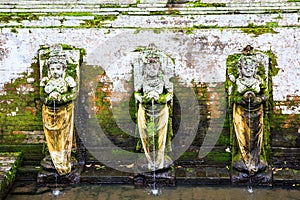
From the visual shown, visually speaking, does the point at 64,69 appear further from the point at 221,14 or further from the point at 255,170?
the point at 255,170

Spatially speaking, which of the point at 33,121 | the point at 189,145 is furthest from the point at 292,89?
the point at 33,121

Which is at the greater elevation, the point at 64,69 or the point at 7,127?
the point at 64,69

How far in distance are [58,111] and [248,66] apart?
2.92 meters

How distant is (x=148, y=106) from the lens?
24.0 feet

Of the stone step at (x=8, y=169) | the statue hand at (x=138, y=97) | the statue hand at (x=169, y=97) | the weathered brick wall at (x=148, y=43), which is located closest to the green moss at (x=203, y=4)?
the weathered brick wall at (x=148, y=43)

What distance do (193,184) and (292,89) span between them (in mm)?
2212

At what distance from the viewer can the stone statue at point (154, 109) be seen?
7.33m

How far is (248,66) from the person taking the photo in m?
7.31

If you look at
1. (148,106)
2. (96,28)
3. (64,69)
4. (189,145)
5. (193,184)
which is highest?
(96,28)

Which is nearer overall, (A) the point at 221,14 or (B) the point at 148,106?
(B) the point at 148,106

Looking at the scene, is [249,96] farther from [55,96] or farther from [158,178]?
[55,96]

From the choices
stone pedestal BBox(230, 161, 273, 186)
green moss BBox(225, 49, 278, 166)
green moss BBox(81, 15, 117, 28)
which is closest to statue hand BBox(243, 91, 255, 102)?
green moss BBox(225, 49, 278, 166)

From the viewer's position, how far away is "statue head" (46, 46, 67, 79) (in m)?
7.38

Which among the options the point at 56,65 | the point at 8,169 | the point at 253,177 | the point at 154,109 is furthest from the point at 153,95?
the point at 8,169
